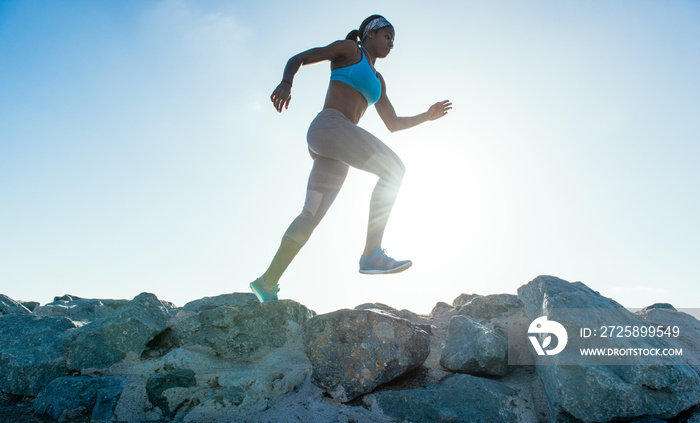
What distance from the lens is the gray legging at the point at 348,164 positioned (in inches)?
127

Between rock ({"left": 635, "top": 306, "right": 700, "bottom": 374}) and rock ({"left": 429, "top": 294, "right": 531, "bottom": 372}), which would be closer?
rock ({"left": 635, "top": 306, "right": 700, "bottom": 374})

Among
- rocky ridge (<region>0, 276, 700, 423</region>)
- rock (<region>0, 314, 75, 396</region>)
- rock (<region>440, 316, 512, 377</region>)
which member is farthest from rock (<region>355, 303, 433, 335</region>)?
rock (<region>0, 314, 75, 396</region>)

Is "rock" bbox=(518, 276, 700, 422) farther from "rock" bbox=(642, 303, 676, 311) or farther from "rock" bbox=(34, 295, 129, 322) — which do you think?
"rock" bbox=(34, 295, 129, 322)

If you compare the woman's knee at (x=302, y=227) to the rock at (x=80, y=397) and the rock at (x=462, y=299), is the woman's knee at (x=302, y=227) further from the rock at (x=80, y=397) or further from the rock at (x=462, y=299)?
the rock at (x=462, y=299)

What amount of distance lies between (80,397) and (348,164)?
8.19 ft

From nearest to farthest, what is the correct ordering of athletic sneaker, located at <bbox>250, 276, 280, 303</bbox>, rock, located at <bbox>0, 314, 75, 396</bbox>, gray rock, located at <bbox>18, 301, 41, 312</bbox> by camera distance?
rock, located at <bbox>0, 314, 75, 396</bbox> < athletic sneaker, located at <bbox>250, 276, 280, 303</bbox> < gray rock, located at <bbox>18, 301, 41, 312</bbox>

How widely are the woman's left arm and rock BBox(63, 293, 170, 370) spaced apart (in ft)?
9.70

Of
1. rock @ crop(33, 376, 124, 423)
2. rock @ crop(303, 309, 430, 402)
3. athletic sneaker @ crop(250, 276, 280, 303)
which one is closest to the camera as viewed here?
rock @ crop(33, 376, 124, 423)

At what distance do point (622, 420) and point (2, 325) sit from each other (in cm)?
434

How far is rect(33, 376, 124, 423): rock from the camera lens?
2.48 meters

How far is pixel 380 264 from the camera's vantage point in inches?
127

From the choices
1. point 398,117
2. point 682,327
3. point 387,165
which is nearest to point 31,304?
point 387,165

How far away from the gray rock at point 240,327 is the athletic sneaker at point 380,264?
70 cm

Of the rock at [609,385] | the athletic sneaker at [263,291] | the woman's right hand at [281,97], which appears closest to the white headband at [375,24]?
the woman's right hand at [281,97]
